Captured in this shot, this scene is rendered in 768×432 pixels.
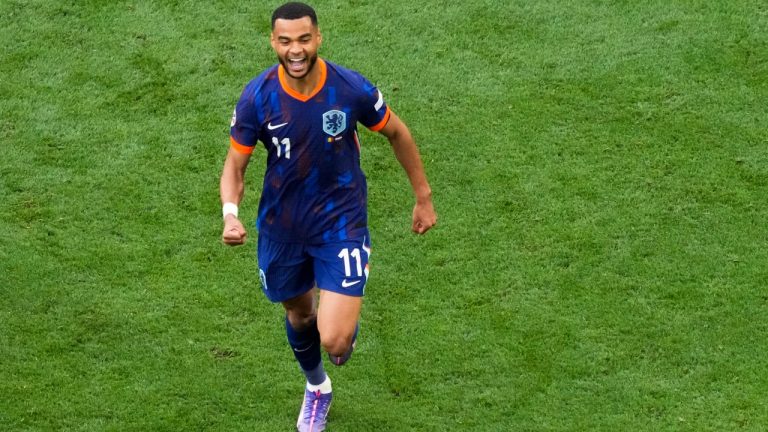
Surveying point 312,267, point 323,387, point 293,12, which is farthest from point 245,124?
point 323,387

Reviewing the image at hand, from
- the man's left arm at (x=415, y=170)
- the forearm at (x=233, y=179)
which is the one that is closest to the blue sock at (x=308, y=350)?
the man's left arm at (x=415, y=170)

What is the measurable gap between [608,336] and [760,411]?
3.30 feet

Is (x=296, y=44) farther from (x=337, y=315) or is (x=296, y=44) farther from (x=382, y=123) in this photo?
(x=337, y=315)

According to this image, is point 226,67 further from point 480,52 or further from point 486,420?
point 486,420

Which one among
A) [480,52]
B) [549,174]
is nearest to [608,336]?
[549,174]

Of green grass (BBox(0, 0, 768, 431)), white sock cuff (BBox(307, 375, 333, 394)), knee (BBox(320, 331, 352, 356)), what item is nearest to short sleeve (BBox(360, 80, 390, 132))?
knee (BBox(320, 331, 352, 356))

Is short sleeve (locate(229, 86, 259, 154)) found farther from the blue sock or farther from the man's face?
the blue sock

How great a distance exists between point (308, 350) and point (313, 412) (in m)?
0.36

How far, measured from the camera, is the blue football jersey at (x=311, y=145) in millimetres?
6875

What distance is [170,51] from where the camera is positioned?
10875mm

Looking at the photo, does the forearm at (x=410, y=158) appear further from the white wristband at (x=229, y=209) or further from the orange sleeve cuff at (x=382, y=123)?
the white wristband at (x=229, y=209)

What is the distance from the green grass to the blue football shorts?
89 cm

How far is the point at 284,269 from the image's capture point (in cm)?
732

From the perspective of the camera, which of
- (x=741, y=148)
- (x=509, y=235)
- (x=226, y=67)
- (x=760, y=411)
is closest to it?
(x=760, y=411)
